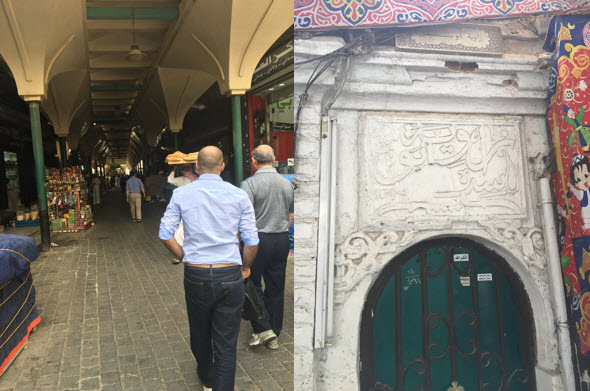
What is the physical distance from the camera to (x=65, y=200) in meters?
7.04

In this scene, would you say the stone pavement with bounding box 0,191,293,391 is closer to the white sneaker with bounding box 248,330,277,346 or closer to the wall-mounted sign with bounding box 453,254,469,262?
the white sneaker with bounding box 248,330,277,346

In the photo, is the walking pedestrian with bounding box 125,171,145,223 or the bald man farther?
the walking pedestrian with bounding box 125,171,145,223

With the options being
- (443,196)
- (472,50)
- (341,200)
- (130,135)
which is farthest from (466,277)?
(130,135)

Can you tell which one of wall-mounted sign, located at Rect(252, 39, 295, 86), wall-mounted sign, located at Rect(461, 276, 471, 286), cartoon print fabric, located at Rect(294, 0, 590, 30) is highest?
wall-mounted sign, located at Rect(252, 39, 295, 86)

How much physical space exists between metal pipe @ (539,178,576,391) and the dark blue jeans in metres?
1.29

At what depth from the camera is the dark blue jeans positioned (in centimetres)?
178

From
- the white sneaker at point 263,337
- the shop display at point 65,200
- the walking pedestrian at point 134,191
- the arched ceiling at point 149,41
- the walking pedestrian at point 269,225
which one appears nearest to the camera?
the walking pedestrian at point 269,225

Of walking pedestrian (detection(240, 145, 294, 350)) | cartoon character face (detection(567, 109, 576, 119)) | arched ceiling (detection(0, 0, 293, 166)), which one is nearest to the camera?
cartoon character face (detection(567, 109, 576, 119))

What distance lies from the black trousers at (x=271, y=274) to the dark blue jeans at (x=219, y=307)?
0.40 meters

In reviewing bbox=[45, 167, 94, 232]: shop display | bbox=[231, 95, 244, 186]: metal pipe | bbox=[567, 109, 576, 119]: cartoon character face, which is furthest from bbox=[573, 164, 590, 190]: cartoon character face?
bbox=[45, 167, 94, 232]: shop display

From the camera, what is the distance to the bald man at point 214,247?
1773 mm

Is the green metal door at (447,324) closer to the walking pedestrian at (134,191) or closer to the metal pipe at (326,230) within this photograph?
the metal pipe at (326,230)

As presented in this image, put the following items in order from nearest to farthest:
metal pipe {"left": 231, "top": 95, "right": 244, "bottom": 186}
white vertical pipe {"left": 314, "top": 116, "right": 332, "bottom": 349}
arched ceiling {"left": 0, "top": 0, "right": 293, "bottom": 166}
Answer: white vertical pipe {"left": 314, "top": 116, "right": 332, "bottom": 349} < arched ceiling {"left": 0, "top": 0, "right": 293, "bottom": 166} < metal pipe {"left": 231, "top": 95, "right": 244, "bottom": 186}

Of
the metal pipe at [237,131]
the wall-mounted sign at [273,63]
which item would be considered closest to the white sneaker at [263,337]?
the wall-mounted sign at [273,63]
